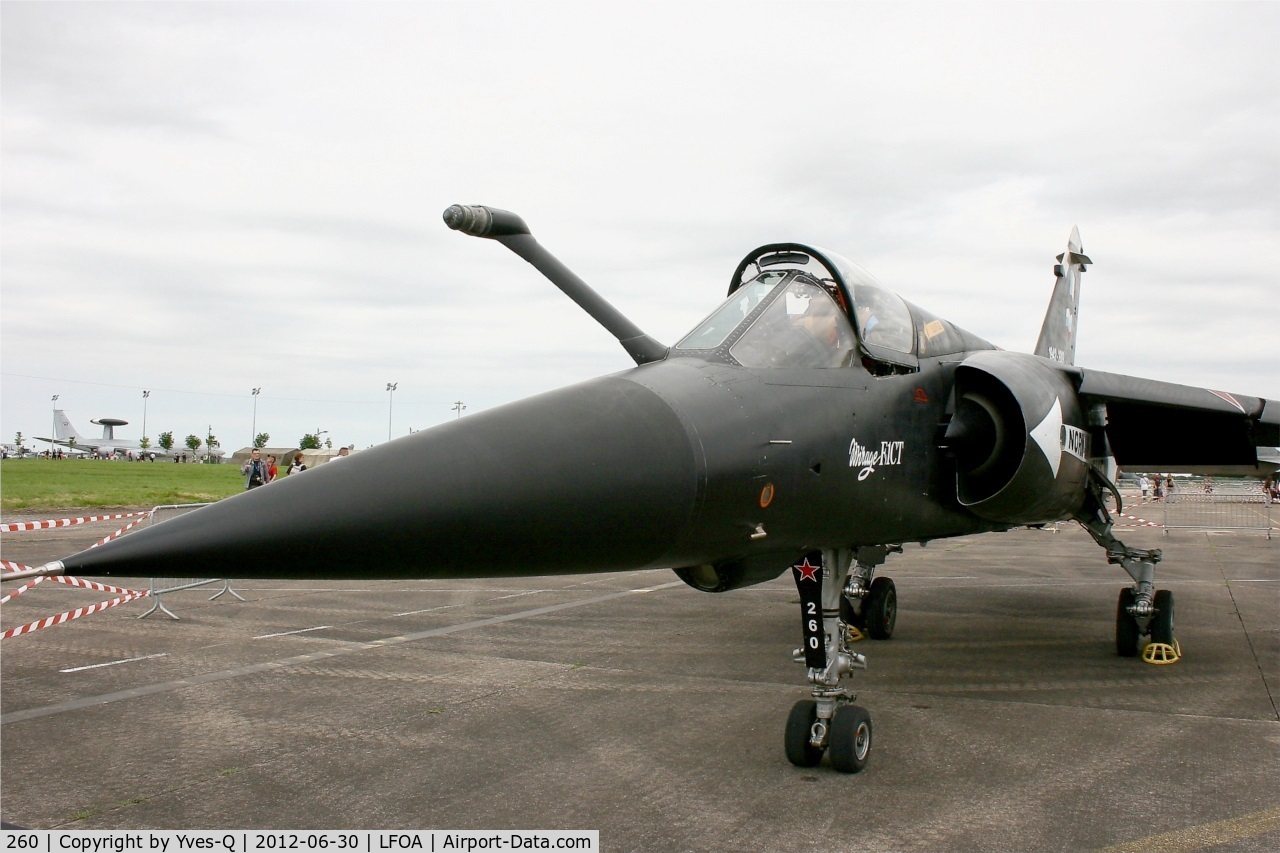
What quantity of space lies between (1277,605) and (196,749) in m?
11.8

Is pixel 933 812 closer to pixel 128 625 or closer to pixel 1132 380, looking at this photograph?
pixel 1132 380

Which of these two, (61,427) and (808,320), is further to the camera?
(61,427)

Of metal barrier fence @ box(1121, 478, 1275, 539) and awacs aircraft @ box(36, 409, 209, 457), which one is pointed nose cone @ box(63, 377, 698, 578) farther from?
awacs aircraft @ box(36, 409, 209, 457)

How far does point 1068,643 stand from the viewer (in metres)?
8.64

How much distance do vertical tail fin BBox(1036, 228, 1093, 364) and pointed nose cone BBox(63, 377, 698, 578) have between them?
9.25 m

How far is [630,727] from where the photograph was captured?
5.57 m

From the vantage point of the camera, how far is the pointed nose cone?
241 centimetres

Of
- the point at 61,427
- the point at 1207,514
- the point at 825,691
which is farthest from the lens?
the point at 61,427

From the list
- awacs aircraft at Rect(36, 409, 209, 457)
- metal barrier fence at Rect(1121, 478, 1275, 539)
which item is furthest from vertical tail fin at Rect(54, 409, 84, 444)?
metal barrier fence at Rect(1121, 478, 1275, 539)

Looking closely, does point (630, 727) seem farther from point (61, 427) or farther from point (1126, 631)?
point (61, 427)

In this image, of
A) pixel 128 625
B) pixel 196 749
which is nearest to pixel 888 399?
pixel 196 749

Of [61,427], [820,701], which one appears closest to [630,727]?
[820,701]

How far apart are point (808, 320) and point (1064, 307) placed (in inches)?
337

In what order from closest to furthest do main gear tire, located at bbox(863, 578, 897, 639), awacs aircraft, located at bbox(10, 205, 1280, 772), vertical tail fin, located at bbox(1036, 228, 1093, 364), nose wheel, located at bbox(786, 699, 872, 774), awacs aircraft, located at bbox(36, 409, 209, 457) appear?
1. awacs aircraft, located at bbox(10, 205, 1280, 772)
2. nose wheel, located at bbox(786, 699, 872, 774)
3. main gear tire, located at bbox(863, 578, 897, 639)
4. vertical tail fin, located at bbox(1036, 228, 1093, 364)
5. awacs aircraft, located at bbox(36, 409, 209, 457)
